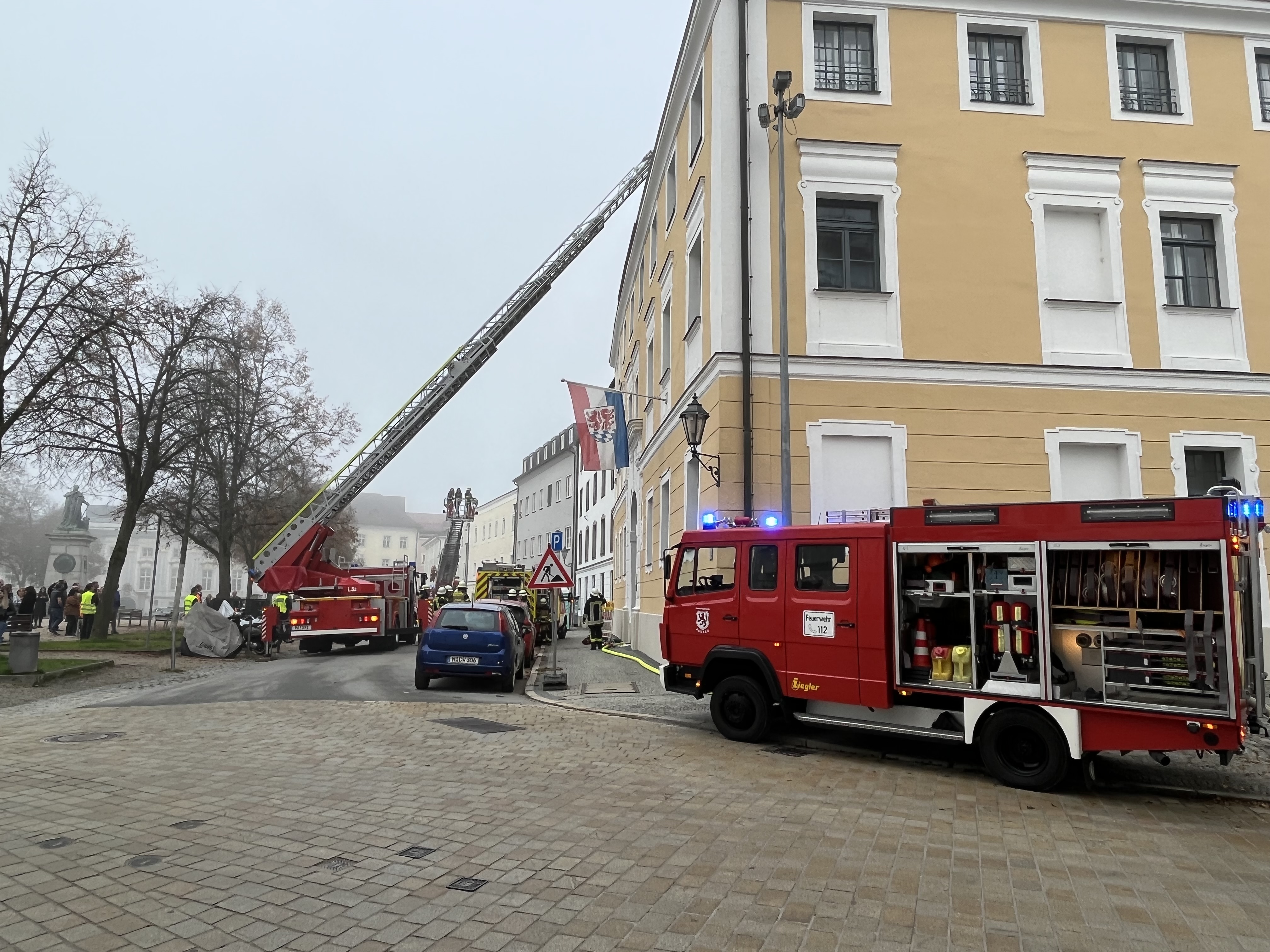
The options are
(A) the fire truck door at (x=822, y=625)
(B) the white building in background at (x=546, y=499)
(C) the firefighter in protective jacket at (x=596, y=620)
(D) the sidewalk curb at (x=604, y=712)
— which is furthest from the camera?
(B) the white building in background at (x=546, y=499)

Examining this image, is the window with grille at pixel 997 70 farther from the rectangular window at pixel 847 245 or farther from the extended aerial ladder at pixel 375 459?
the extended aerial ladder at pixel 375 459

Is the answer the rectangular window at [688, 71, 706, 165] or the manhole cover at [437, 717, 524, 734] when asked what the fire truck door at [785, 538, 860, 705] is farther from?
the rectangular window at [688, 71, 706, 165]

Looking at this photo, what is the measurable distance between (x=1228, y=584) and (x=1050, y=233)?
10.8 m

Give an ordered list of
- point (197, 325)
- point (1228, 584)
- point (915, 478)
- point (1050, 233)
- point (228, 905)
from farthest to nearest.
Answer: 1. point (197, 325)
2. point (1050, 233)
3. point (915, 478)
4. point (1228, 584)
5. point (228, 905)

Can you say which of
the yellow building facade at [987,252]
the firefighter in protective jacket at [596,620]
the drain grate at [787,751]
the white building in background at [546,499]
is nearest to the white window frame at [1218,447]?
the yellow building facade at [987,252]

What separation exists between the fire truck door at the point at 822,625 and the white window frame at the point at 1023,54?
1097cm

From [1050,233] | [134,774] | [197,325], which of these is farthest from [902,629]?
[197,325]

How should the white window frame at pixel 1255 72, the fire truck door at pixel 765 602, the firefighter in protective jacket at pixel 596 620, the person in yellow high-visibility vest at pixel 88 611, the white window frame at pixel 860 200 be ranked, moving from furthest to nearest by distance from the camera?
the person in yellow high-visibility vest at pixel 88 611
the firefighter in protective jacket at pixel 596 620
the white window frame at pixel 1255 72
the white window frame at pixel 860 200
the fire truck door at pixel 765 602

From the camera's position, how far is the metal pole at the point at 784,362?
12.5 metres

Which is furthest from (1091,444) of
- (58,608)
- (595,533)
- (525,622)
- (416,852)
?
(58,608)

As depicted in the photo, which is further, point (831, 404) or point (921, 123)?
point (921, 123)

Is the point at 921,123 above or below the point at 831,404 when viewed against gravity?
above

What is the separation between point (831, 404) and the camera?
14.7 m

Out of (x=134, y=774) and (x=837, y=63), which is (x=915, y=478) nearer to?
(x=837, y=63)
